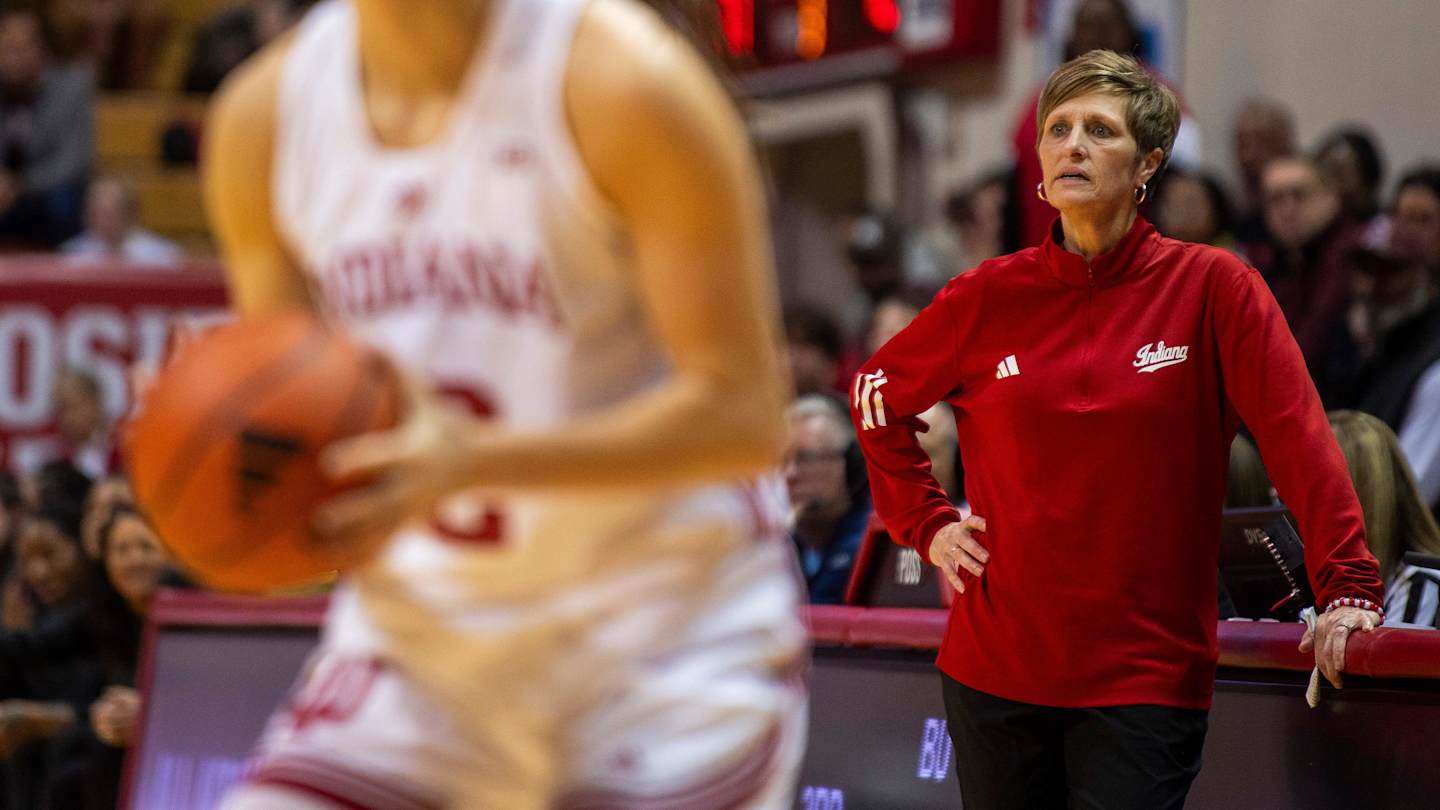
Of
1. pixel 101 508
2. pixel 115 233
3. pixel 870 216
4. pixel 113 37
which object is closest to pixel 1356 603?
pixel 101 508

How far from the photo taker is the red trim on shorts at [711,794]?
2305 mm

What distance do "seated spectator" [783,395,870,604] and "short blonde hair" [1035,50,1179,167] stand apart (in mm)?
2348

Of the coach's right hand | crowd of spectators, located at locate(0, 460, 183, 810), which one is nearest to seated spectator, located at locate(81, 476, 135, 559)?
crowd of spectators, located at locate(0, 460, 183, 810)

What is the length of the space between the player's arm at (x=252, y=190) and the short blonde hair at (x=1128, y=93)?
1680 millimetres

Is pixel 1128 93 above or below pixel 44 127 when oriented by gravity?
above

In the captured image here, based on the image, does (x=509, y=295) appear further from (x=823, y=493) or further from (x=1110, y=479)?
(x=823, y=493)

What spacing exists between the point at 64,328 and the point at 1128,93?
8.43 metres

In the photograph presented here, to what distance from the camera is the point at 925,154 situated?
12703mm

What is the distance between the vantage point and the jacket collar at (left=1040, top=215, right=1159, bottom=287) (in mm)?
3732

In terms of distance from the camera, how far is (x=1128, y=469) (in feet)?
11.8

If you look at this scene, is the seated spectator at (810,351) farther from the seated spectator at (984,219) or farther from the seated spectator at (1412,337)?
the seated spectator at (1412,337)

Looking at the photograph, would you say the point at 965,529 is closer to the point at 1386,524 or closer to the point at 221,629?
the point at 1386,524

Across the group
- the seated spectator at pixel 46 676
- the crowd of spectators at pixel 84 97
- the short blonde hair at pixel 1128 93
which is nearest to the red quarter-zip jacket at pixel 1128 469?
the short blonde hair at pixel 1128 93

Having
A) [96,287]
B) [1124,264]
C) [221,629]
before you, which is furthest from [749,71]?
[96,287]
